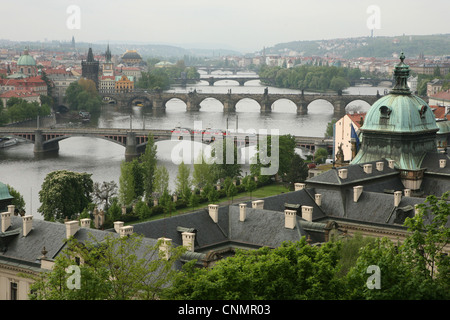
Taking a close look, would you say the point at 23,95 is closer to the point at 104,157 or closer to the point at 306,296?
the point at 104,157

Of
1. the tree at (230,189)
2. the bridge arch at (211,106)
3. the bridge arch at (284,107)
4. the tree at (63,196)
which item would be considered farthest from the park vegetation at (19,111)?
the tree at (63,196)

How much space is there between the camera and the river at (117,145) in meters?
78.5

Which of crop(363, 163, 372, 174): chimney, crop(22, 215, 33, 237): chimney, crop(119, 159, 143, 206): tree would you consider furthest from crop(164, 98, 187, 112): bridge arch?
crop(22, 215, 33, 237): chimney

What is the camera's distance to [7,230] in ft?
120

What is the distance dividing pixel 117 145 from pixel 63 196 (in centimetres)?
4809

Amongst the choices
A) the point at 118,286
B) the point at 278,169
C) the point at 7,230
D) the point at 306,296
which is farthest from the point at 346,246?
the point at 278,169

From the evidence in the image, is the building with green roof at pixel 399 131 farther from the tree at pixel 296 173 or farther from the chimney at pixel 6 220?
the chimney at pixel 6 220

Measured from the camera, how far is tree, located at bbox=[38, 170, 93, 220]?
57406mm

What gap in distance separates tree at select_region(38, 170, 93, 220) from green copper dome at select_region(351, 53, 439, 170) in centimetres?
1943

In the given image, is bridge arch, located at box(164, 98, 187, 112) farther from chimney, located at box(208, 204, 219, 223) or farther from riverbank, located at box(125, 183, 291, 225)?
chimney, located at box(208, 204, 219, 223)

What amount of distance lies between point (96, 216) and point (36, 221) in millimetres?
18435

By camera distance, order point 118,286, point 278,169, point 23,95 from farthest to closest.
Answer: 1. point 23,95
2. point 278,169
3. point 118,286

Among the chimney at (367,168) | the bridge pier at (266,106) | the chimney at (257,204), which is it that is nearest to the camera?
the chimney at (257,204)

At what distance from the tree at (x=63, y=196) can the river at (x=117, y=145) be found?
328 cm
